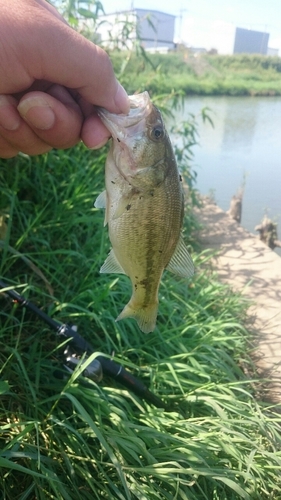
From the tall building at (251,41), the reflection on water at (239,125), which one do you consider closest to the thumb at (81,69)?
the reflection on water at (239,125)

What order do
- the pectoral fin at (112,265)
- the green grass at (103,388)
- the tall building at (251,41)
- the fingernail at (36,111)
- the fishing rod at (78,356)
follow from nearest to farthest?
1. the fingernail at (36,111)
2. the pectoral fin at (112,265)
3. the green grass at (103,388)
4. the fishing rod at (78,356)
5. the tall building at (251,41)

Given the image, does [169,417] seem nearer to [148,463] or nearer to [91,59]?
[148,463]

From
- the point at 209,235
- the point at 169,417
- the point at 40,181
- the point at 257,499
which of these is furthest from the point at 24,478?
the point at 209,235

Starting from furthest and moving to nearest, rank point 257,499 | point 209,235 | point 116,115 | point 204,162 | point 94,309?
point 204,162 → point 209,235 → point 94,309 → point 257,499 → point 116,115

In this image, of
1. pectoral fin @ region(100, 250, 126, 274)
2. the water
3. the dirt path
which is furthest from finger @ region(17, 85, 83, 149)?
the water

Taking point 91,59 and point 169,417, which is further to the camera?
point 169,417

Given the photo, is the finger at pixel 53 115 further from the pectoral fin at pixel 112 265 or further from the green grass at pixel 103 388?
the green grass at pixel 103 388

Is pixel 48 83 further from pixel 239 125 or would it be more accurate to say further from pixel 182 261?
pixel 239 125

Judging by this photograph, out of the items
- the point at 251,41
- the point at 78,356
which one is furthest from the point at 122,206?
the point at 251,41
